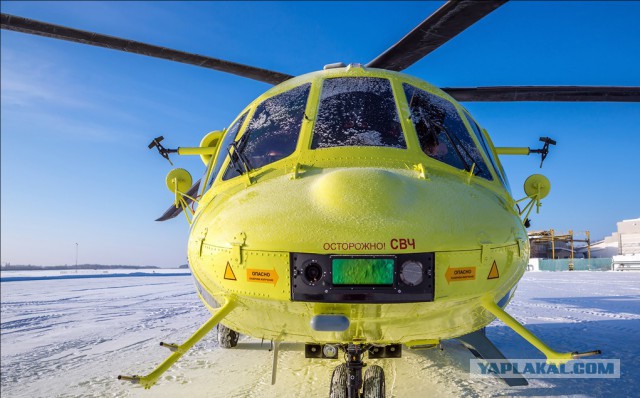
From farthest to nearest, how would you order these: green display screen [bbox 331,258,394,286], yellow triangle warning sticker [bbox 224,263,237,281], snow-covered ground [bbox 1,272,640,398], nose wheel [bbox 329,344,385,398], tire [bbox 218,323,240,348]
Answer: tire [bbox 218,323,240,348]
snow-covered ground [bbox 1,272,640,398]
nose wheel [bbox 329,344,385,398]
yellow triangle warning sticker [bbox 224,263,237,281]
green display screen [bbox 331,258,394,286]

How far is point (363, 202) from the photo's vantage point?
6.95 feet

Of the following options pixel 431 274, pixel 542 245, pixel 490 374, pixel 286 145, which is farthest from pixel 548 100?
pixel 542 245

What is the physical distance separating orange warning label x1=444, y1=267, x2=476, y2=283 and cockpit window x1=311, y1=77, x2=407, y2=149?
1.16m

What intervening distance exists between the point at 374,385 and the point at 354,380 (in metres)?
0.18

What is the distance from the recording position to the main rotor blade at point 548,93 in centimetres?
449

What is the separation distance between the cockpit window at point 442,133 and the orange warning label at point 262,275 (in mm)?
1578

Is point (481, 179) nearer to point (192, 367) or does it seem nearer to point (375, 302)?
point (375, 302)

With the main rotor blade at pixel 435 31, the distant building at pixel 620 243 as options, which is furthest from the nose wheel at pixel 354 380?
the distant building at pixel 620 243

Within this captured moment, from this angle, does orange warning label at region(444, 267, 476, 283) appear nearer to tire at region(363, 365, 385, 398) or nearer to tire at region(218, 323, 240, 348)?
tire at region(363, 365, 385, 398)

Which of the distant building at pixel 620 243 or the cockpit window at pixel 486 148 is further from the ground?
the cockpit window at pixel 486 148

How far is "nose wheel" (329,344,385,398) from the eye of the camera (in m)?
2.62

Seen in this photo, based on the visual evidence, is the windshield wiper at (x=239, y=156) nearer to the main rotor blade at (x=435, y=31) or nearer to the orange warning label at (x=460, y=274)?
the orange warning label at (x=460, y=274)

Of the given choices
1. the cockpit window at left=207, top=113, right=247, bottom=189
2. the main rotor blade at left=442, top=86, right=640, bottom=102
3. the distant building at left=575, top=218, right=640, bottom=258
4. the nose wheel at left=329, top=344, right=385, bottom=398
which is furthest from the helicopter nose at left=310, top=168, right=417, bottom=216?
the distant building at left=575, top=218, right=640, bottom=258

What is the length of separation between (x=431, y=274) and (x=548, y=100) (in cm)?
390
